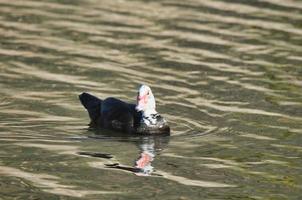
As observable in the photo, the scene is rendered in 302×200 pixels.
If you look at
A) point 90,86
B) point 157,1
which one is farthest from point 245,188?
point 157,1

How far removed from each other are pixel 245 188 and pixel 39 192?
2407 mm

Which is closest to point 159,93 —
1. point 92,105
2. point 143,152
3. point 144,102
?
point 92,105

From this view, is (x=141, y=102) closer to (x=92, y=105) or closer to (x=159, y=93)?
(x=92, y=105)

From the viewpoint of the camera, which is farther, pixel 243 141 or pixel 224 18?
pixel 224 18

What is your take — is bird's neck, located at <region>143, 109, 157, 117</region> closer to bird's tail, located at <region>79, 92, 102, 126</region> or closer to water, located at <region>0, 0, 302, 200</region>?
water, located at <region>0, 0, 302, 200</region>

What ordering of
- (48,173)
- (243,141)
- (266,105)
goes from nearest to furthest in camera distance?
(48,173) < (243,141) < (266,105)

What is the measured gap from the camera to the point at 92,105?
59.1ft

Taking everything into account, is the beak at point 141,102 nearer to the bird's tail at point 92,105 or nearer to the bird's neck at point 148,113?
the bird's neck at point 148,113

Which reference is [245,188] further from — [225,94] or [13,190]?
[225,94]

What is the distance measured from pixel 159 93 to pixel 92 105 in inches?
78.6

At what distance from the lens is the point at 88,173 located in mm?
14586

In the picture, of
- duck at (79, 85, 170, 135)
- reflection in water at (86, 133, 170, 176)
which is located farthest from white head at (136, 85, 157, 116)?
reflection in water at (86, 133, 170, 176)

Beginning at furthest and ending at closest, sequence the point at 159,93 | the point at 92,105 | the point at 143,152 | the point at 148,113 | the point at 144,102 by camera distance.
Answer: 1. the point at 159,93
2. the point at 92,105
3. the point at 144,102
4. the point at 148,113
5. the point at 143,152

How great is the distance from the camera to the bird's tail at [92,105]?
1784 cm
